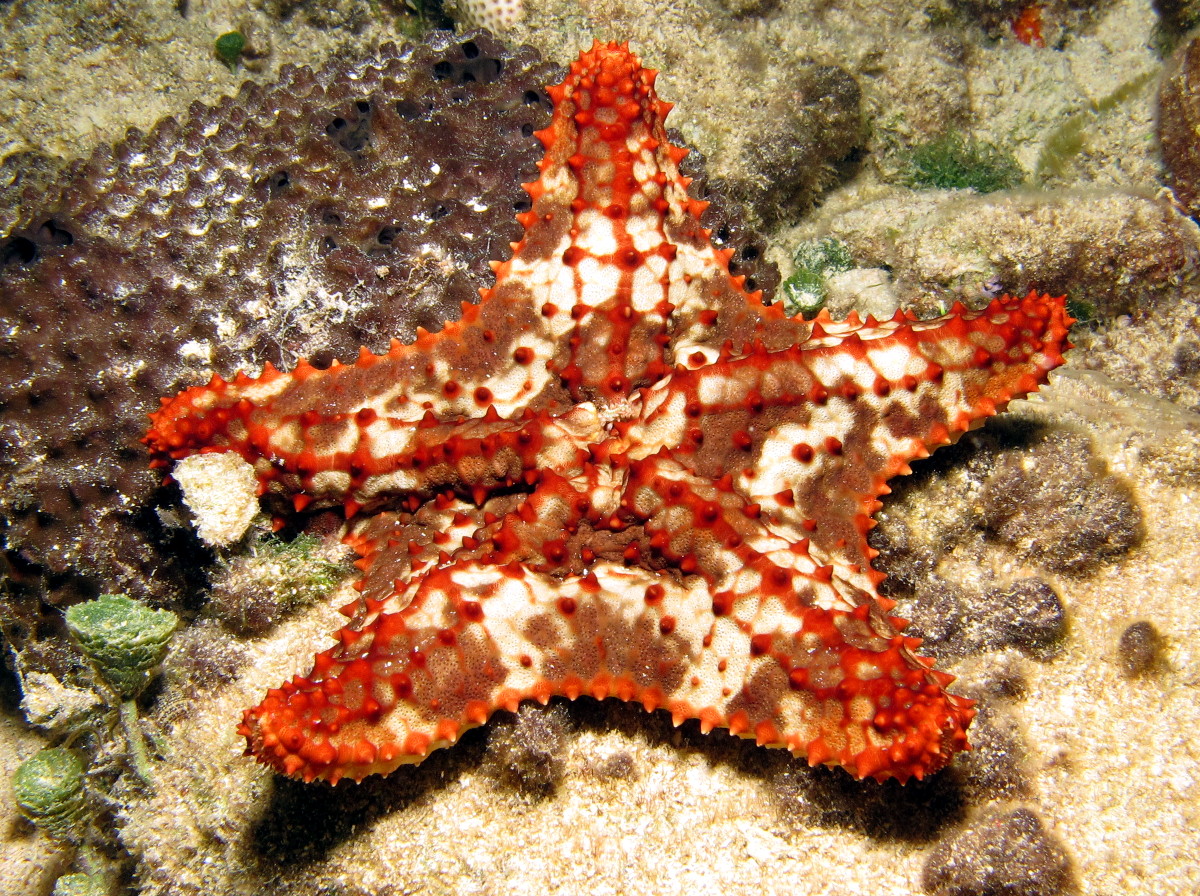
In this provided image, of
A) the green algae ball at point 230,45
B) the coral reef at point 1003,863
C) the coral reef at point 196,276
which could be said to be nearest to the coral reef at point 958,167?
the coral reef at point 196,276

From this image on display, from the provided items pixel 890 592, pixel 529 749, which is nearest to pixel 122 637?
pixel 529 749

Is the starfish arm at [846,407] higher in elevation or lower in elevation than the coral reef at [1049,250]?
lower

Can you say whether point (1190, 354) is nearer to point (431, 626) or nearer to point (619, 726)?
point (619, 726)

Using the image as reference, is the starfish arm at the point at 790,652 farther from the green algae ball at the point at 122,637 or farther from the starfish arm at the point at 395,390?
the green algae ball at the point at 122,637

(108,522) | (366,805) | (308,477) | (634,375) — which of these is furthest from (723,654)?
(108,522)

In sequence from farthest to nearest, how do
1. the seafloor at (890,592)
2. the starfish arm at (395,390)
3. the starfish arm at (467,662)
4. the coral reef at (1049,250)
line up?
the coral reef at (1049,250)
the starfish arm at (395,390)
the seafloor at (890,592)
the starfish arm at (467,662)

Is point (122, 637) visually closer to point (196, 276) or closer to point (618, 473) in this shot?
point (196, 276)

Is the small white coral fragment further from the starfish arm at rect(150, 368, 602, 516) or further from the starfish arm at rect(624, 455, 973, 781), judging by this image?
the starfish arm at rect(624, 455, 973, 781)
